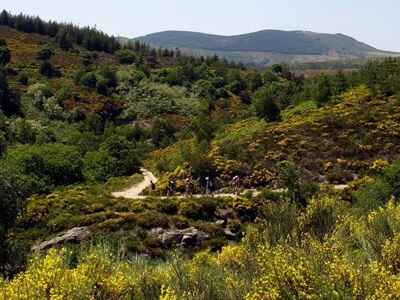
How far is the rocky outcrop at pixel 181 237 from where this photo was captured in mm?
30625

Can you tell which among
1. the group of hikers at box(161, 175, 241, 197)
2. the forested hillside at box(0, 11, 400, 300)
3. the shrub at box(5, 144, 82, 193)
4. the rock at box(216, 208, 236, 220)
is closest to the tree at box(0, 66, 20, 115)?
the forested hillside at box(0, 11, 400, 300)

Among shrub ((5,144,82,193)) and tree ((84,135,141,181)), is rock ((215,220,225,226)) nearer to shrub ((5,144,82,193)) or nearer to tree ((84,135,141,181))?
shrub ((5,144,82,193))

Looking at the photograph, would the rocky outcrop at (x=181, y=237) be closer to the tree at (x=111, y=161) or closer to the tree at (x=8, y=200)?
the tree at (x=8, y=200)

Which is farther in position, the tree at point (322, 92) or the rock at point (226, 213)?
the tree at point (322, 92)

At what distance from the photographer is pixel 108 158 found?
2013 inches

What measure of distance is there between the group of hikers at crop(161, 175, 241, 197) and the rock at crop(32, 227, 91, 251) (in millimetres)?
9667

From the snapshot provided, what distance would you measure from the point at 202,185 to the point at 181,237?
11510 mm

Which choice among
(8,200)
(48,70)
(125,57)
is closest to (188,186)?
(8,200)

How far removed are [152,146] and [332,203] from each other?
47.0 metres

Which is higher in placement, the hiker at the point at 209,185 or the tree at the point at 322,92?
the tree at the point at 322,92

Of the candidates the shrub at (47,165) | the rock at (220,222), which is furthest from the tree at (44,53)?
the rock at (220,222)

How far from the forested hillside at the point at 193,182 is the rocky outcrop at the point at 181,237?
0.35 ft

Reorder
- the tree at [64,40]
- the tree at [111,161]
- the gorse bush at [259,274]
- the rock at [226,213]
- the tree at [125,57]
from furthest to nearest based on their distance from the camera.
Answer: the tree at [64,40] < the tree at [125,57] < the tree at [111,161] < the rock at [226,213] < the gorse bush at [259,274]

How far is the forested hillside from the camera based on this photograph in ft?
36.1
